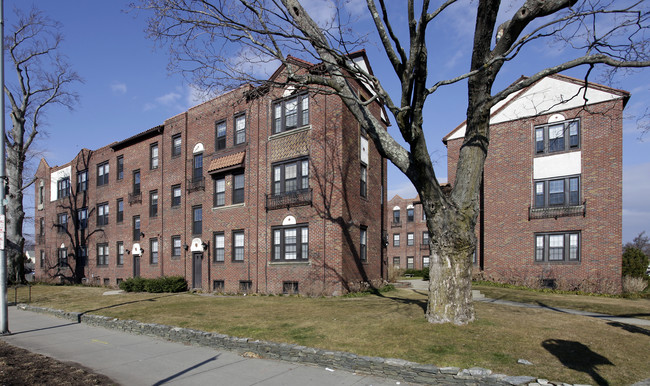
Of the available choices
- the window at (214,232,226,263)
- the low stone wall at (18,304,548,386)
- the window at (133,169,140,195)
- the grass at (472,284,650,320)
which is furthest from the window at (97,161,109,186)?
the grass at (472,284,650,320)

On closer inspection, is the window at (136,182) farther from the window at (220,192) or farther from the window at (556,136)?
the window at (556,136)

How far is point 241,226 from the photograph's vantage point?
69.5ft

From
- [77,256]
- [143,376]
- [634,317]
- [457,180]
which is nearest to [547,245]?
[634,317]

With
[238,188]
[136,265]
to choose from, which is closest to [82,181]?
[136,265]

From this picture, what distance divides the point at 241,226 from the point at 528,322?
561 inches

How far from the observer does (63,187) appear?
3744 centimetres

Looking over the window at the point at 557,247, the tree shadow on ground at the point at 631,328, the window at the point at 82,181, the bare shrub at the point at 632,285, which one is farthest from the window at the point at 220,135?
the bare shrub at the point at 632,285

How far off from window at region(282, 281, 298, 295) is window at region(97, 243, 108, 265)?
18.8 m

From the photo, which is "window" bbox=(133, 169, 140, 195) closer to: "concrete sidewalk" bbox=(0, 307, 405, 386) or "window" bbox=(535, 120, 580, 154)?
"concrete sidewalk" bbox=(0, 307, 405, 386)

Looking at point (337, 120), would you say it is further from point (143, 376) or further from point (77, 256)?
point (77, 256)

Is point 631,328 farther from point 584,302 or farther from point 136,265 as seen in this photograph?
point 136,265

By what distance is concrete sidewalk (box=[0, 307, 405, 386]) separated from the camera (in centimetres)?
738

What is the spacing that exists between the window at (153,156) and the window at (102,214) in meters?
7.18

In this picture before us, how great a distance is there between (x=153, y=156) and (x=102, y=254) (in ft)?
32.8
